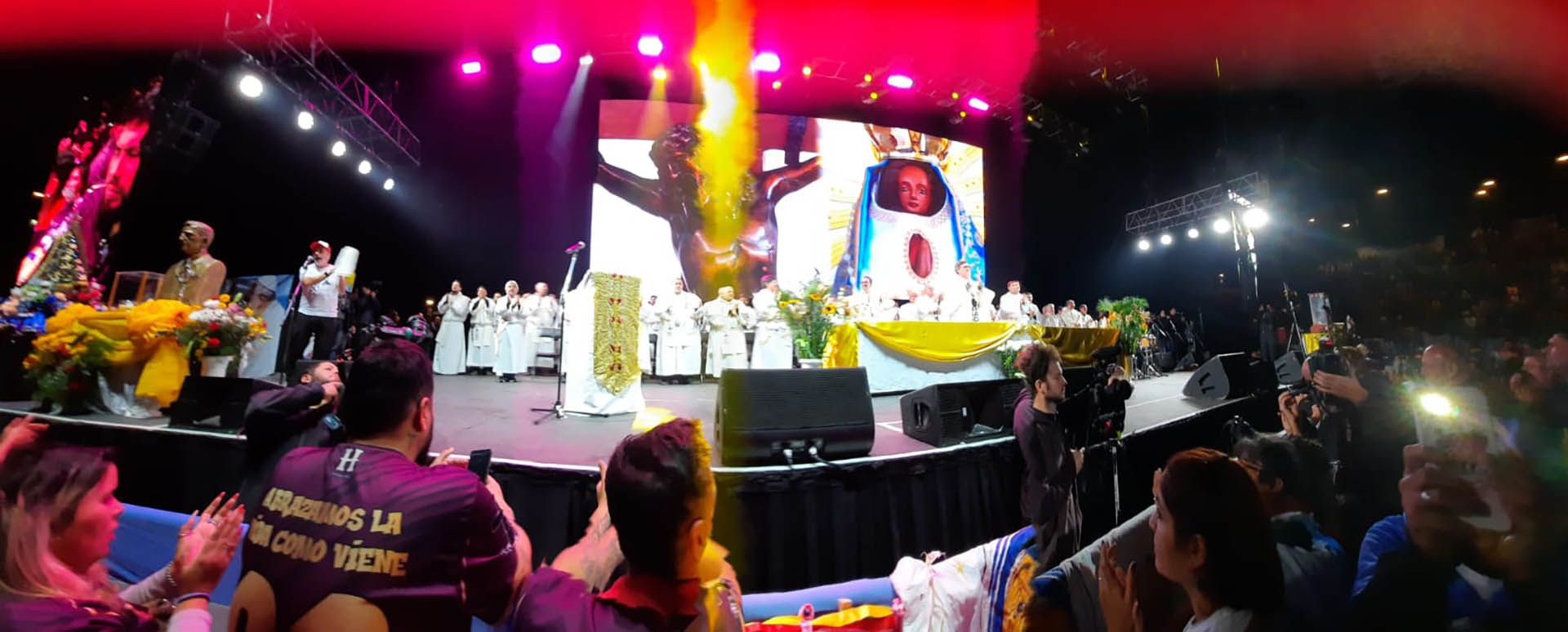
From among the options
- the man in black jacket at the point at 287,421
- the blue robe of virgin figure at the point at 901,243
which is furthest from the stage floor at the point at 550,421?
the blue robe of virgin figure at the point at 901,243

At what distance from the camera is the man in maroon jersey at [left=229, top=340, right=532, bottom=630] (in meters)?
0.95

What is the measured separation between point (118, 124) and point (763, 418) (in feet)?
28.8

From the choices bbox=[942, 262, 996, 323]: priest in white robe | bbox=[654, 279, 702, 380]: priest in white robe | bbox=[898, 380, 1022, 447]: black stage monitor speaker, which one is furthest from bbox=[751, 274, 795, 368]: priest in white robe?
bbox=[898, 380, 1022, 447]: black stage monitor speaker

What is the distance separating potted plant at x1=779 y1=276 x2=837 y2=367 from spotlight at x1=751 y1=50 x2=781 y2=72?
205 inches

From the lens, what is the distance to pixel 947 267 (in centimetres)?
1084

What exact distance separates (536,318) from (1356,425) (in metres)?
8.76

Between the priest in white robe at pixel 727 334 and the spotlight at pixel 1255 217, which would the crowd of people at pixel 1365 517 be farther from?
the priest in white robe at pixel 727 334

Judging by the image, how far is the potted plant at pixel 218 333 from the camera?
12.1 ft

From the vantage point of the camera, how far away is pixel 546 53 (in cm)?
899

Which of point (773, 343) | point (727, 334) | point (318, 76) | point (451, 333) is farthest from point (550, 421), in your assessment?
point (318, 76)

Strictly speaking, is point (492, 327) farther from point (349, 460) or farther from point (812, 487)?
point (349, 460)

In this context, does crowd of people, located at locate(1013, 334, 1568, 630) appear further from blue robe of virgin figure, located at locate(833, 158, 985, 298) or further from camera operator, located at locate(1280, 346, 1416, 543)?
blue robe of virgin figure, located at locate(833, 158, 985, 298)

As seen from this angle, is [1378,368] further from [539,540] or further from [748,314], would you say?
[748,314]

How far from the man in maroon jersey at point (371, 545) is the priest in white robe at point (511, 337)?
7.24 metres
